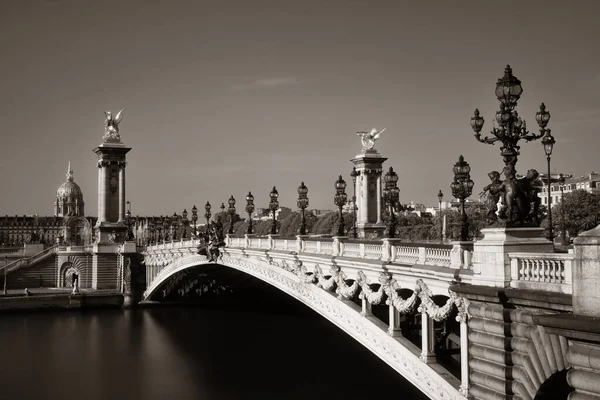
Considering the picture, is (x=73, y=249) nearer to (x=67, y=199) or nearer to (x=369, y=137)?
(x=369, y=137)

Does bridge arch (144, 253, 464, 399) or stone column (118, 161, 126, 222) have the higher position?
stone column (118, 161, 126, 222)

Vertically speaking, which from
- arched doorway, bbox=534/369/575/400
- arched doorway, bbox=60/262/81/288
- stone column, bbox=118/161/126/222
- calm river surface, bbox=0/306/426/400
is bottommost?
calm river surface, bbox=0/306/426/400

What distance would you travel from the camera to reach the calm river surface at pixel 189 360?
34656mm

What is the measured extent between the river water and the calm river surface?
5 cm

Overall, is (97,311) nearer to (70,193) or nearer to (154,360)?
(154,360)

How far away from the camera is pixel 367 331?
76.4 feet

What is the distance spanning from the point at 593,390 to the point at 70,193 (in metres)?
189

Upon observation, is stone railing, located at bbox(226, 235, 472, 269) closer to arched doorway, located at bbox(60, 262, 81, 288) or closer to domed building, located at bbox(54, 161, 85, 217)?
arched doorway, located at bbox(60, 262, 81, 288)

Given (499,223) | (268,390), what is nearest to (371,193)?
(268,390)

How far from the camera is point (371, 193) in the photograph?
5462cm

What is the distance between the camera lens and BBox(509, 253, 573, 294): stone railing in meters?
12.1

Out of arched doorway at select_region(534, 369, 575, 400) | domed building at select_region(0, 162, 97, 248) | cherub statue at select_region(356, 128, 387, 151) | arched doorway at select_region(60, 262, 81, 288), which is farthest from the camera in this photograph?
domed building at select_region(0, 162, 97, 248)

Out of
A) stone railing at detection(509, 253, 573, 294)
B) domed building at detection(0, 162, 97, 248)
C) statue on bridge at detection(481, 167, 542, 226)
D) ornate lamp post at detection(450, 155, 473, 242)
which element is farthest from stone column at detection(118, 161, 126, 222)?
domed building at detection(0, 162, 97, 248)

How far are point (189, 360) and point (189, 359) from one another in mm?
316
